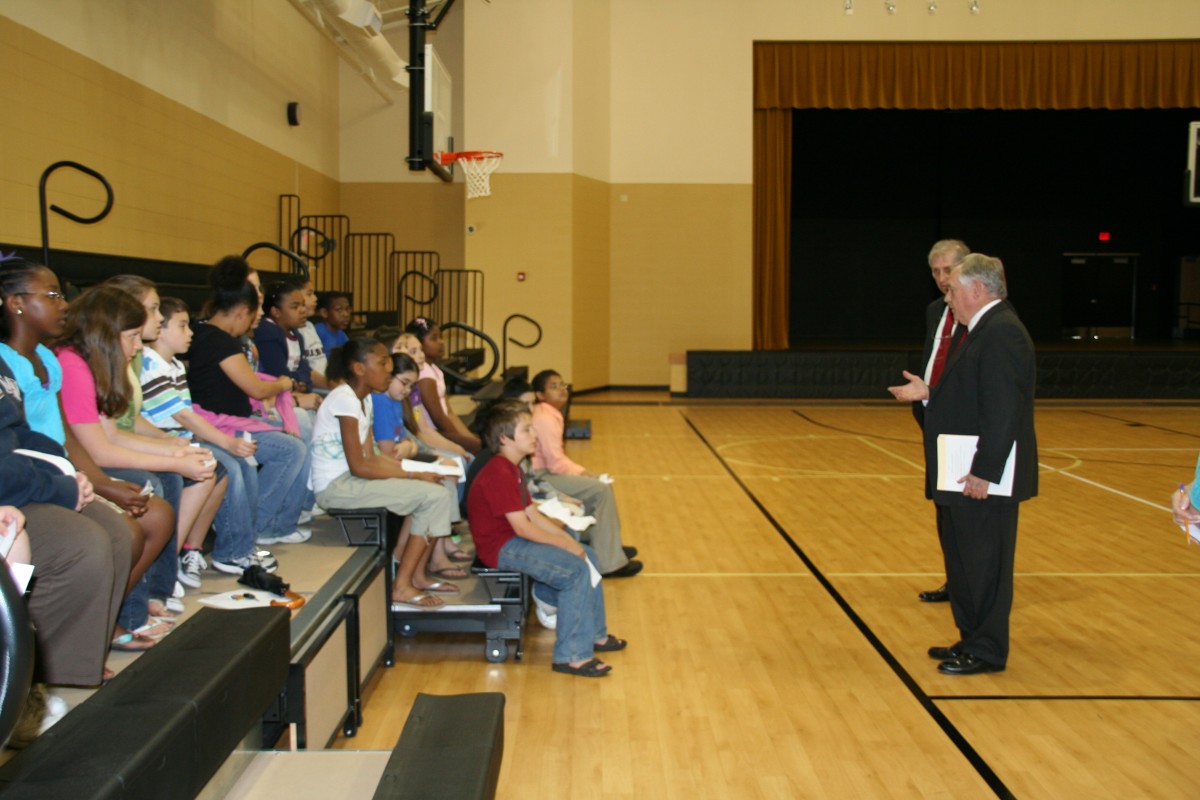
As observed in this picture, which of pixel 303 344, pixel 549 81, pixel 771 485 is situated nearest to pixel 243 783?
pixel 303 344

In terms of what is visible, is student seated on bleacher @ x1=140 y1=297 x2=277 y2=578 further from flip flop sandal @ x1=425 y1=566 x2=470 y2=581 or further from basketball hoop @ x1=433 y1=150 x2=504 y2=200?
basketball hoop @ x1=433 y1=150 x2=504 y2=200

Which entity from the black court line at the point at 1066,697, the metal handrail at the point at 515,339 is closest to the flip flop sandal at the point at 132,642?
the black court line at the point at 1066,697

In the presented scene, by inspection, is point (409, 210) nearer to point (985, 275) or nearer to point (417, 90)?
point (417, 90)

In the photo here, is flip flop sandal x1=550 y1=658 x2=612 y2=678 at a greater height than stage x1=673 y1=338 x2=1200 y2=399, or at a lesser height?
lesser

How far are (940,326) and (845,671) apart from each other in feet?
4.95

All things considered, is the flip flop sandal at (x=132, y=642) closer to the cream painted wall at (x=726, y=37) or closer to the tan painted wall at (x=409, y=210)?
the tan painted wall at (x=409, y=210)

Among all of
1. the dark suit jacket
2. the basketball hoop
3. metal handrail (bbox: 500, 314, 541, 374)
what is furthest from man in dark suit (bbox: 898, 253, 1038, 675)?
metal handrail (bbox: 500, 314, 541, 374)

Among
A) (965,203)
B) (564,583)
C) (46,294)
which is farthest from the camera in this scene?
(965,203)

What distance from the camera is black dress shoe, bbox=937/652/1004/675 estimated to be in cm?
380

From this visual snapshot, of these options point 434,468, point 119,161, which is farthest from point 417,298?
point 434,468

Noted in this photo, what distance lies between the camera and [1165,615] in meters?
4.50

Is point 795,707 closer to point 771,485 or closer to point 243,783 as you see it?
point 243,783

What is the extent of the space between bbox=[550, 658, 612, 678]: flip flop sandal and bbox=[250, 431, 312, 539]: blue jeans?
4.17 feet

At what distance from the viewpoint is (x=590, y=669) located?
3.79 meters
